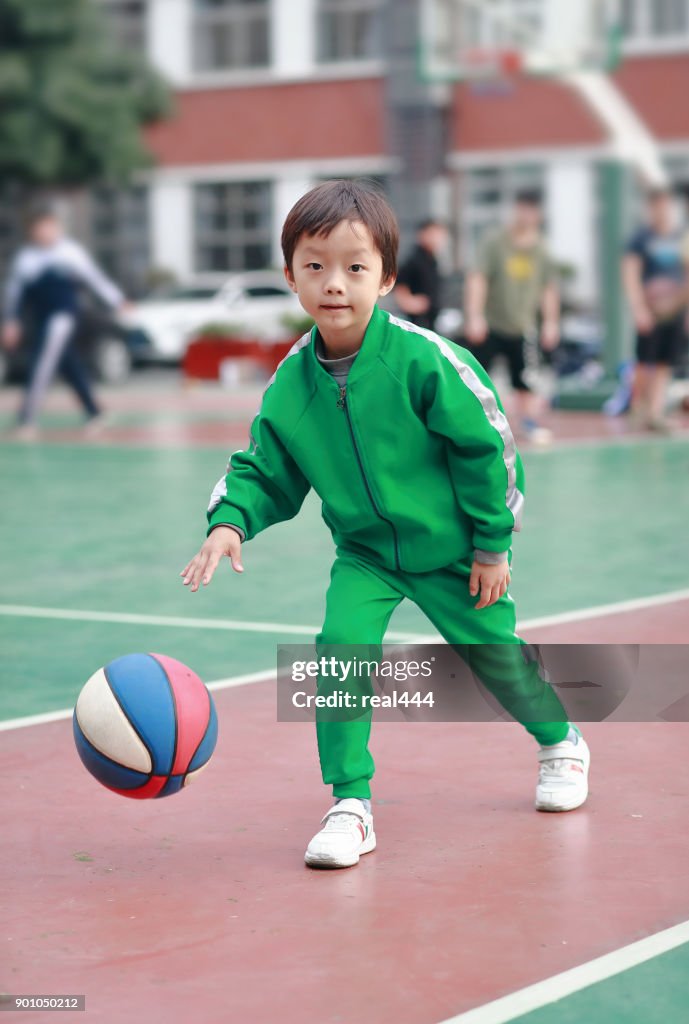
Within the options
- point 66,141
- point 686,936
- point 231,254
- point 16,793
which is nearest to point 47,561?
point 16,793

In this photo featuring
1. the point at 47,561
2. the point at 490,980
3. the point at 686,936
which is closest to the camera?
the point at 490,980

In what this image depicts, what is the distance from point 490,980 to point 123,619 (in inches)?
177

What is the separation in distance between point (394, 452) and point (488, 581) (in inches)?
15.0

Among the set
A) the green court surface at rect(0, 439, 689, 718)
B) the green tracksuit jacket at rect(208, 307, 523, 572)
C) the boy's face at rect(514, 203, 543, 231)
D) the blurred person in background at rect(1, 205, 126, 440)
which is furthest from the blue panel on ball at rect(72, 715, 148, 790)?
the blurred person in background at rect(1, 205, 126, 440)

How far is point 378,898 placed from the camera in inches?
166

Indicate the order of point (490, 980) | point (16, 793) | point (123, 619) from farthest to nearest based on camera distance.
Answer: point (123, 619)
point (16, 793)
point (490, 980)

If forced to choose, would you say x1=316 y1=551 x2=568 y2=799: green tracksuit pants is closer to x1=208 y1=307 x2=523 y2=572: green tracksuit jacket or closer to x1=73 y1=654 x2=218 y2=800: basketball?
x1=208 y1=307 x2=523 y2=572: green tracksuit jacket

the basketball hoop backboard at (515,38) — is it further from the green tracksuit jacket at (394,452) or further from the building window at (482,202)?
the green tracksuit jacket at (394,452)

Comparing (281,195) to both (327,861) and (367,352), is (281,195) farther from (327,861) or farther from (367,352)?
Answer: (327,861)

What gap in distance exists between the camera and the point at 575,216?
38.1 meters

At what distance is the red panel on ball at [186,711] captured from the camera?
4477 millimetres

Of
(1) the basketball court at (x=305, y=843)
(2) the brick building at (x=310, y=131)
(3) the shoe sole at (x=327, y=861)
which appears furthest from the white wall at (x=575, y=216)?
(3) the shoe sole at (x=327, y=861)

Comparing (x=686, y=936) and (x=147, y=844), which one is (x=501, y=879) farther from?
(x=147, y=844)

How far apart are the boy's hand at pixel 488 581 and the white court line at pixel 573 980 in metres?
1.00
